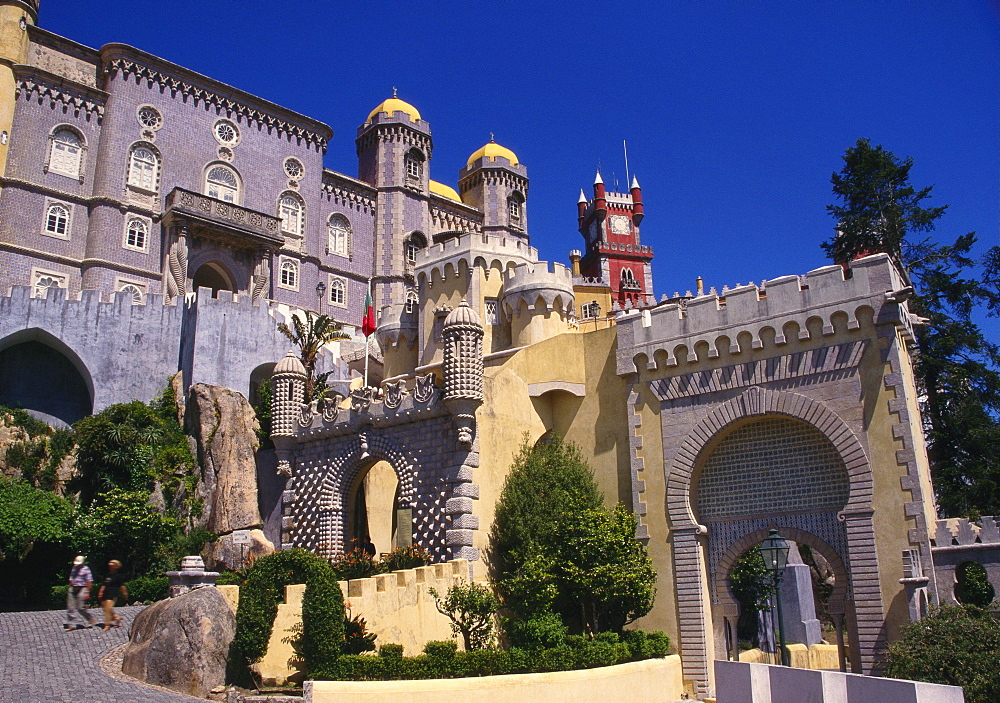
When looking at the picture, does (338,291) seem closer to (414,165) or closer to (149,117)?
(414,165)

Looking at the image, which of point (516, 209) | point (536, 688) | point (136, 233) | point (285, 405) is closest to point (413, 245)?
point (516, 209)

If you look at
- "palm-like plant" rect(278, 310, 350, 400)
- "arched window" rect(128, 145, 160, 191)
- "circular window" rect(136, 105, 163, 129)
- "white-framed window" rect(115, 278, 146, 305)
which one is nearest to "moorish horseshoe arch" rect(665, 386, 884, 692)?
"palm-like plant" rect(278, 310, 350, 400)

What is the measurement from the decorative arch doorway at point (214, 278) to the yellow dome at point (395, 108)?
17.1 metres

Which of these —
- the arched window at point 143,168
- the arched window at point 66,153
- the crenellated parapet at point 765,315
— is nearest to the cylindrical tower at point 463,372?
the crenellated parapet at point 765,315

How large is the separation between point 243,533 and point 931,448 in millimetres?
24310

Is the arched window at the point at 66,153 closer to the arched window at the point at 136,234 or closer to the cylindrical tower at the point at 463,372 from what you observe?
the arched window at the point at 136,234

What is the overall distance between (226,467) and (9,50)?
81.0 feet

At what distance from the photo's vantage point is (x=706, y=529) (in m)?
22.9

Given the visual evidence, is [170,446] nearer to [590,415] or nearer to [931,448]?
[590,415]

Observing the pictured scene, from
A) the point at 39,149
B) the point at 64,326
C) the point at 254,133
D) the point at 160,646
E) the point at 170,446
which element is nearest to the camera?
the point at 160,646

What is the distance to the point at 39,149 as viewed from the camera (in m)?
40.2

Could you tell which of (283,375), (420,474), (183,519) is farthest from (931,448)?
(183,519)

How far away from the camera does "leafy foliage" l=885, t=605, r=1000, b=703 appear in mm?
15344

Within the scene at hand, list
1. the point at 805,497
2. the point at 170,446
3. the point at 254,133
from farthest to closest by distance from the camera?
1. the point at 254,133
2. the point at 170,446
3. the point at 805,497
